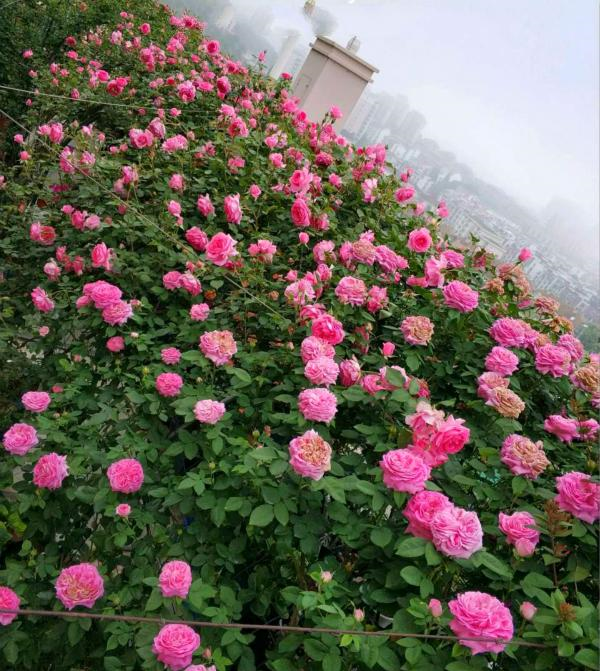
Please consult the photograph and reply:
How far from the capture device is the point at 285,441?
4.26 ft

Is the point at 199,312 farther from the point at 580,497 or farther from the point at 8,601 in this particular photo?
the point at 580,497

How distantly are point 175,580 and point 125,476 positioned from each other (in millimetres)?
293

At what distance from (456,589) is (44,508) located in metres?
1.04

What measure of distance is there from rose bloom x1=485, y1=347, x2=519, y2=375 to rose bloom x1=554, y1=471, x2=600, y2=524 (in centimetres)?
39

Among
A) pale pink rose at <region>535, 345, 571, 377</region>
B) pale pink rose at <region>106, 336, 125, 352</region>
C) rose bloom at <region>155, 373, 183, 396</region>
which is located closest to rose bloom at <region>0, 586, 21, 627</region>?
rose bloom at <region>155, 373, 183, 396</region>

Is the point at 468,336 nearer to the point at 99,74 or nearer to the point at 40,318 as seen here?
the point at 40,318

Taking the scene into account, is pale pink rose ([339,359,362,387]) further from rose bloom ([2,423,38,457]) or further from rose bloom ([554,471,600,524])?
rose bloom ([2,423,38,457])

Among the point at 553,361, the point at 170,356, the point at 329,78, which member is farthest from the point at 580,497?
the point at 329,78

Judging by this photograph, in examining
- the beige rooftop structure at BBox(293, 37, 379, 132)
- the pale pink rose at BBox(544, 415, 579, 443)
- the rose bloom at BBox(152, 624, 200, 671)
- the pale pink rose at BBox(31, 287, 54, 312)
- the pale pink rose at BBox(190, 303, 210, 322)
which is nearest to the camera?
the rose bloom at BBox(152, 624, 200, 671)

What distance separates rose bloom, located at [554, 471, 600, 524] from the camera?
2.97 ft

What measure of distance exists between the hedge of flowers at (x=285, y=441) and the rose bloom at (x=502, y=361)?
0.13ft

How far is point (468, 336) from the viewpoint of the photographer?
148cm

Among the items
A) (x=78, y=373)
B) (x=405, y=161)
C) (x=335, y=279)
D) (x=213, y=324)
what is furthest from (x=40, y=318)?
(x=405, y=161)

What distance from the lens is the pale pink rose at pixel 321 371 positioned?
1.16 metres
